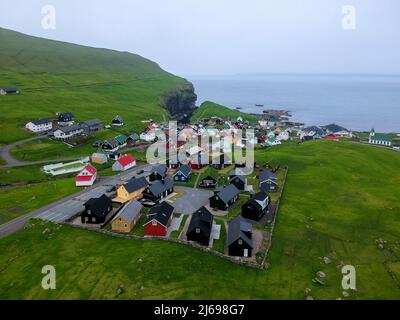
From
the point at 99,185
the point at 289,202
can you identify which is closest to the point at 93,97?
the point at 99,185

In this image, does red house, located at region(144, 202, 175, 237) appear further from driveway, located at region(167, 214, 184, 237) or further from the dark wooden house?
the dark wooden house

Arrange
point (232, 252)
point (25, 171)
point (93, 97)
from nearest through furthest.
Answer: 1. point (232, 252)
2. point (25, 171)
3. point (93, 97)

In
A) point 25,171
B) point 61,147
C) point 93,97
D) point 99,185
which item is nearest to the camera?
point 99,185

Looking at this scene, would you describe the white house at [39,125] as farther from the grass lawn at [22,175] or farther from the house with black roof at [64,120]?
the grass lawn at [22,175]

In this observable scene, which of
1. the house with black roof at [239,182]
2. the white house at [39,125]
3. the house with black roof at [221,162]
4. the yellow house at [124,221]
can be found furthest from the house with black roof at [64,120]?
the yellow house at [124,221]

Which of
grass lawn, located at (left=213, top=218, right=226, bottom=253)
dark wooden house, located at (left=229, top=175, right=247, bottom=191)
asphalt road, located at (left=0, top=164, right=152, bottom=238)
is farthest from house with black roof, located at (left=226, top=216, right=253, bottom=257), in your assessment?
asphalt road, located at (left=0, top=164, right=152, bottom=238)
